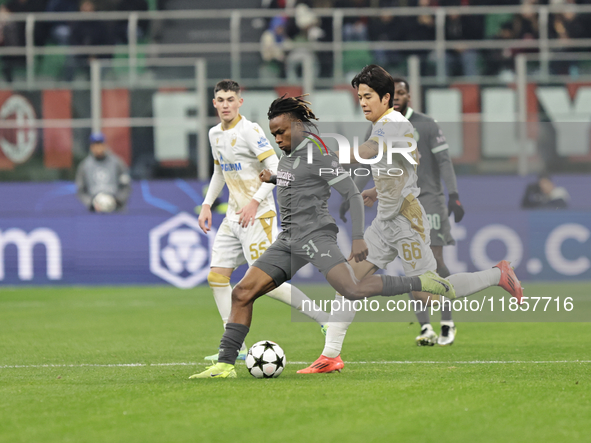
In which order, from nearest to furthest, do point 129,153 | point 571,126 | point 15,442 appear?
point 15,442 < point 571,126 < point 129,153

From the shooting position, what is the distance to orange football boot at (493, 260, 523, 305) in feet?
23.2

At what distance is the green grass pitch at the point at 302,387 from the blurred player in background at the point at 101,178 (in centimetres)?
517

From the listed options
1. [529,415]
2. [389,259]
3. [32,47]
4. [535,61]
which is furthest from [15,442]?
[32,47]

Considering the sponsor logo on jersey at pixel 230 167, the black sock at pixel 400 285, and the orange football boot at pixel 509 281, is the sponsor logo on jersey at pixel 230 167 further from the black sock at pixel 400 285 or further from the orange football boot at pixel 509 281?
the orange football boot at pixel 509 281

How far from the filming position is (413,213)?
7.15m

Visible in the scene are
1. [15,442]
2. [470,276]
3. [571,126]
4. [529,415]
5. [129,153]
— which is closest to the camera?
[15,442]

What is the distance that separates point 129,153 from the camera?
56.4ft

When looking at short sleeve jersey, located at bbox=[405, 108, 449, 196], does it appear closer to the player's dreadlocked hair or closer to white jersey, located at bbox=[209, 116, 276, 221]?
white jersey, located at bbox=[209, 116, 276, 221]

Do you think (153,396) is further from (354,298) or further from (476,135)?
(476,135)

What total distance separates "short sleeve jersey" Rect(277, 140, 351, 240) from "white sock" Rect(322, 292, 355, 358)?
61 cm

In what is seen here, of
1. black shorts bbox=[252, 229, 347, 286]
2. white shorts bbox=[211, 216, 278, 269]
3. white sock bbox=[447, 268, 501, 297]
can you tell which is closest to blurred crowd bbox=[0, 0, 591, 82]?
white shorts bbox=[211, 216, 278, 269]

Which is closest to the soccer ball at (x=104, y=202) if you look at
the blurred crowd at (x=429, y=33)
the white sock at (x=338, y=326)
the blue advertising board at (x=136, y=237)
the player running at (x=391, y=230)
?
the blue advertising board at (x=136, y=237)

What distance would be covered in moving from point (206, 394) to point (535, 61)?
1243 centimetres

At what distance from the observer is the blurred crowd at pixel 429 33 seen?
1741 centimetres
